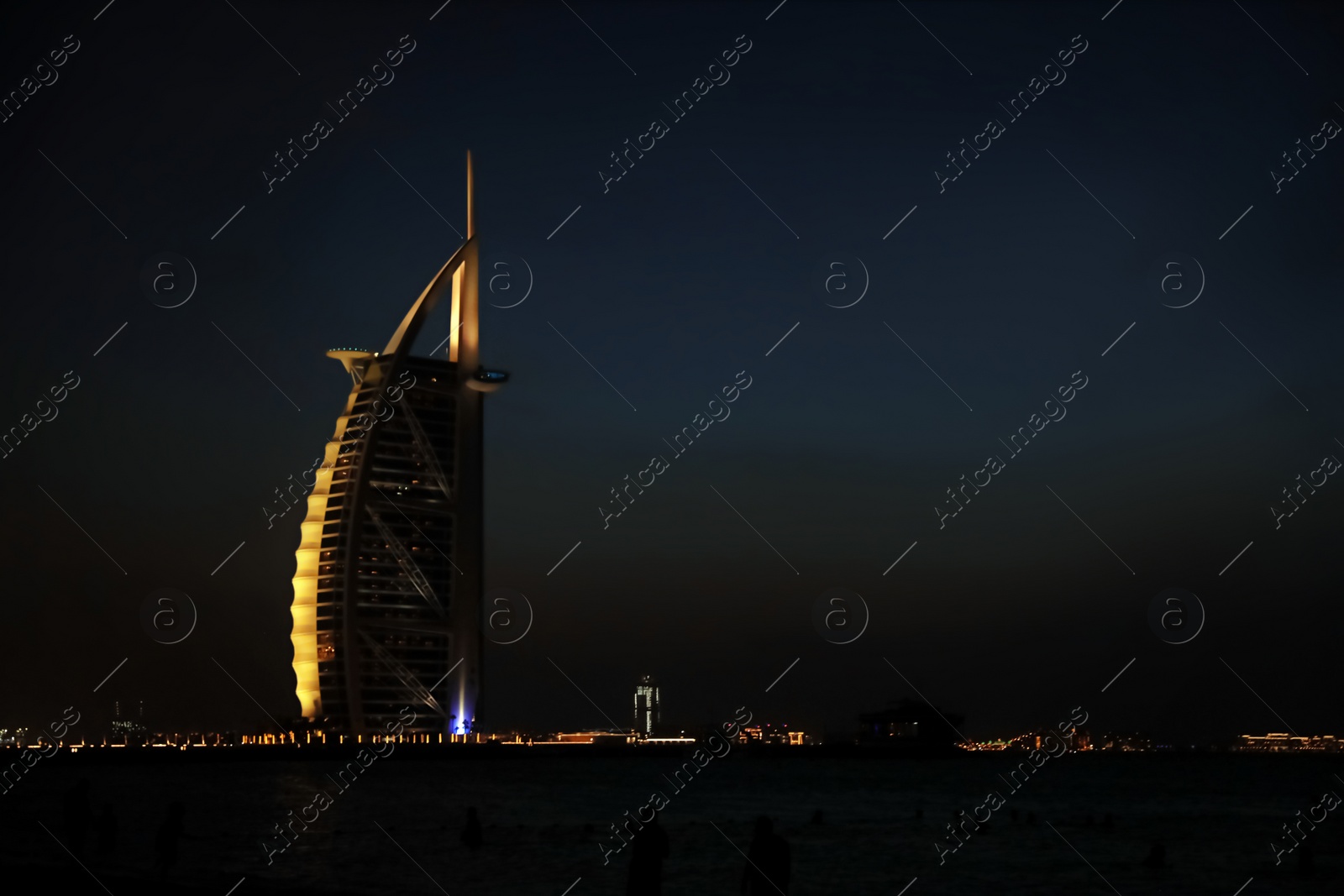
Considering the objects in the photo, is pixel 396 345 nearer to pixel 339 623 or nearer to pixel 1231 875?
pixel 339 623

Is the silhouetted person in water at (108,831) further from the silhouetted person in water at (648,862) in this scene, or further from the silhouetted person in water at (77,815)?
the silhouetted person in water at (648,862)

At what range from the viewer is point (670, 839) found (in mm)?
54312

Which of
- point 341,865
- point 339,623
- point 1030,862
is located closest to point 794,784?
point 339,623

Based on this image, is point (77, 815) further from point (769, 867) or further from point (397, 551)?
point (397, 551)

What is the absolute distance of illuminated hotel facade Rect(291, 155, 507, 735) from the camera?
519 feet

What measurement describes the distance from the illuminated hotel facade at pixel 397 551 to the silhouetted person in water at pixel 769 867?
139 meters

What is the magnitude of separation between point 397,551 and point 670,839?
11272 cm

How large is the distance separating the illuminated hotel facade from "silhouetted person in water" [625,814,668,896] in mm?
138833

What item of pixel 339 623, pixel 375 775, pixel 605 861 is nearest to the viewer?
pixel 605 861

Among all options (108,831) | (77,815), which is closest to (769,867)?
(77,815)

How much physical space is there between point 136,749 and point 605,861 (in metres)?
149

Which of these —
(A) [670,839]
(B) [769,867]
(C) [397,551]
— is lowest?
(B) [769,867]

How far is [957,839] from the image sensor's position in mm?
58250

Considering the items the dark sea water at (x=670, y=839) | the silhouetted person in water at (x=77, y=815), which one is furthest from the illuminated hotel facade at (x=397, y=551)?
the silhouetted person in water at (x=77, y=815)
